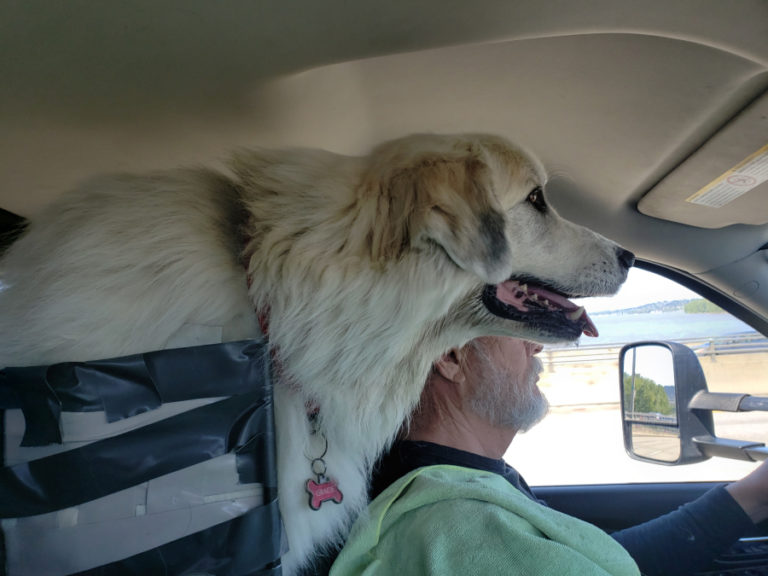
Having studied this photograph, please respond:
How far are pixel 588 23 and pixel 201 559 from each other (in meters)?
Result: 1.48

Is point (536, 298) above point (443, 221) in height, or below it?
below

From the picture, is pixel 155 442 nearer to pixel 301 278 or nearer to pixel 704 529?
pixel 301 278

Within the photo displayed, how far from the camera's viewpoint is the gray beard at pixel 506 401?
1.83 metres

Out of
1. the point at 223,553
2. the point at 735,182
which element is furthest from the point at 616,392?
the point at 223,553

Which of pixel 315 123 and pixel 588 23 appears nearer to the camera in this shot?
pixel 588 23

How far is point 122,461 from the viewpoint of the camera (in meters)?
1.14

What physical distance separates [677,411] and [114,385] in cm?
241

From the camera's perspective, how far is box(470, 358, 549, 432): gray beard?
183cm

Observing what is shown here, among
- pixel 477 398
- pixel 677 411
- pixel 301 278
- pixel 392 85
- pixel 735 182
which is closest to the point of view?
pixel 301 278

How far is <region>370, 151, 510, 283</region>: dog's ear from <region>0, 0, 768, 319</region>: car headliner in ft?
1.16

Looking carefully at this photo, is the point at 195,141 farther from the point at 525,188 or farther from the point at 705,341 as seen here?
the point at 705,341

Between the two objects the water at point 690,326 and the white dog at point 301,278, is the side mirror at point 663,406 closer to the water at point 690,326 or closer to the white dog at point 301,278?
the water at point 690,326

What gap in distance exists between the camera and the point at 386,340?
1.53 m

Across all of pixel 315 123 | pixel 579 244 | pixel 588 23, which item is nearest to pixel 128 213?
pixel 315 123
